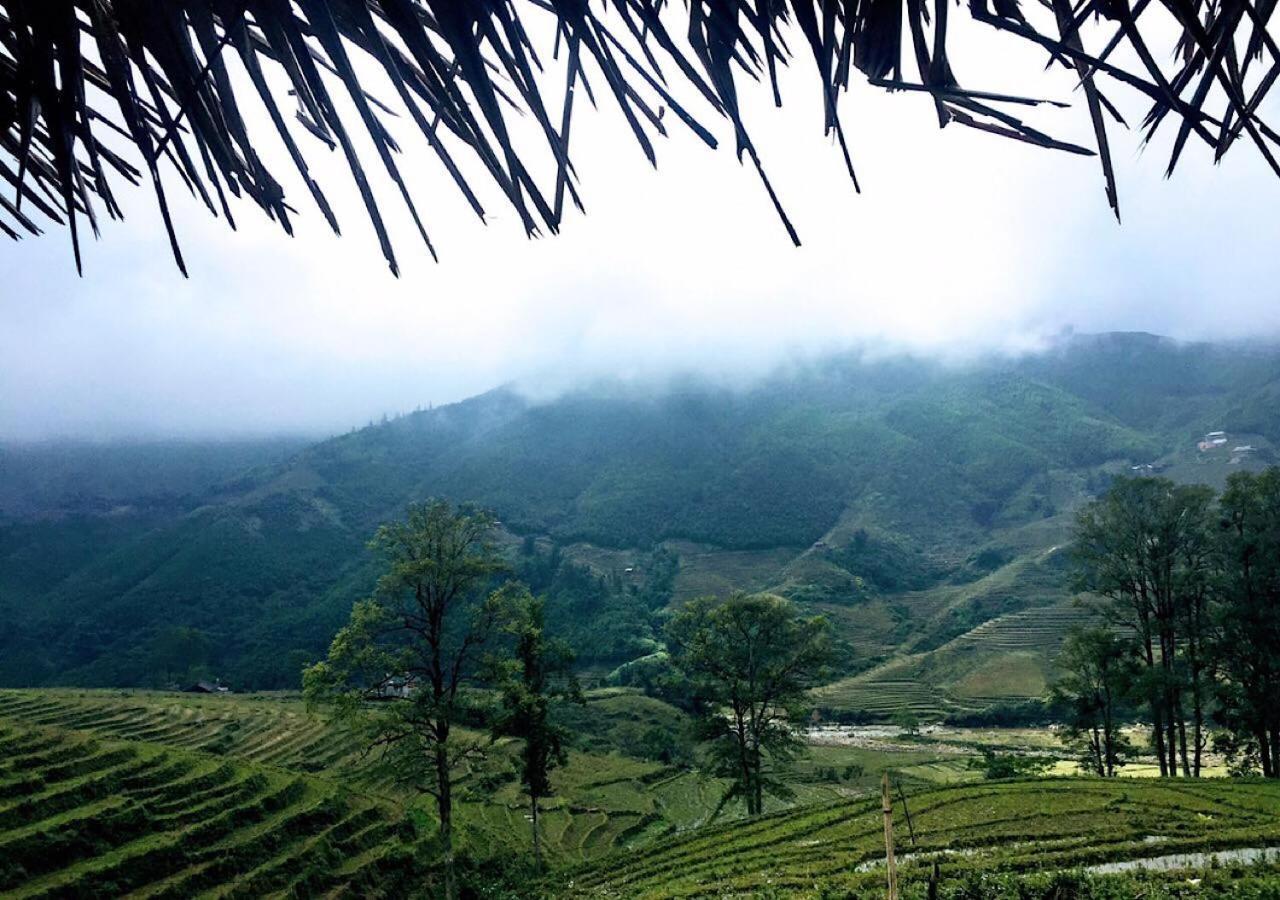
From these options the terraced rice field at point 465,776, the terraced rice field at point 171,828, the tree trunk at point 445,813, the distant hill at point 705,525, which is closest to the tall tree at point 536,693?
the tree trunk at point 445,813

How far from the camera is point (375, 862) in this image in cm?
1720

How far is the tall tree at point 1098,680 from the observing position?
22.7 metres

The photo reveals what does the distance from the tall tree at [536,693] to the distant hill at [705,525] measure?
199 feet

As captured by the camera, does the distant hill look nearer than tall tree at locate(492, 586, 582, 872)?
No

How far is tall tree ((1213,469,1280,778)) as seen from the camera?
64.4ft

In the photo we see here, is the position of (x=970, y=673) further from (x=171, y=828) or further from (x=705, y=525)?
(x=171, y=828)

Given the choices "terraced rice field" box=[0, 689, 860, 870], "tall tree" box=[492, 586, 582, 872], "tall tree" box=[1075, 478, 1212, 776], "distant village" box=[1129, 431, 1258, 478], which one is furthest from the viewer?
"distant village" box=[1129, 431, 1258, 478]

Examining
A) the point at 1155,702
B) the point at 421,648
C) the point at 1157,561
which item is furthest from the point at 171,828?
the point at 1157,561

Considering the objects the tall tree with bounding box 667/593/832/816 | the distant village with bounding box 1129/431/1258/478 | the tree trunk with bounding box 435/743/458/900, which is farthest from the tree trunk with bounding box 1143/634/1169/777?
the distant village with bounding box 1129/431/1258/478

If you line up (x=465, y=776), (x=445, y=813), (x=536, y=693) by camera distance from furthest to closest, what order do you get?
1. (x=465, y=776)
2. (x=536, y=693)
3. (x=445, y=813)

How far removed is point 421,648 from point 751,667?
39.3 ft

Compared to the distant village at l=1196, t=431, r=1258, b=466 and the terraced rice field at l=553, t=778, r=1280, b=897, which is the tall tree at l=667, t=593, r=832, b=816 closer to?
the terraced rice field at l=553, t=778, r=1280, b=897

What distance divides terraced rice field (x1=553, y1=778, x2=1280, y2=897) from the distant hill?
5907cm

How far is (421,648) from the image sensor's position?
16359 millimetres
